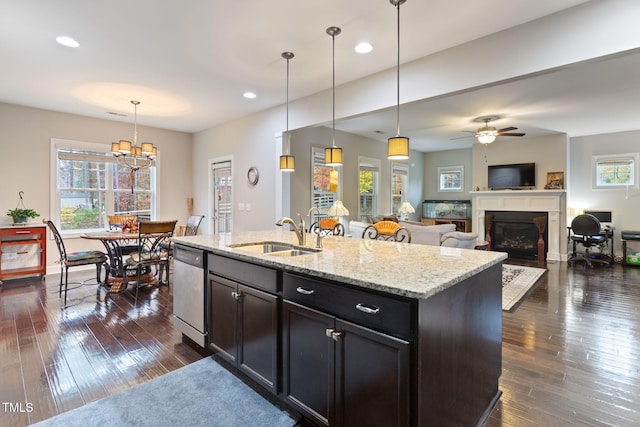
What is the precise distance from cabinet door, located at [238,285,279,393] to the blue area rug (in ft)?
0.52

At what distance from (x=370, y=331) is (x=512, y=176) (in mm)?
7646

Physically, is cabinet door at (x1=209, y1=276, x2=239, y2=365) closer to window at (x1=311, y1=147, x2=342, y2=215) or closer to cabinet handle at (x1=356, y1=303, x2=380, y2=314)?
cabinet handle at (x1=356, y1=303, x2=380, y2=314)

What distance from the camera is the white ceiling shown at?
8.41 ft

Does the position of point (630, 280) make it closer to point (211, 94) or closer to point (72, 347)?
point (211, 94)

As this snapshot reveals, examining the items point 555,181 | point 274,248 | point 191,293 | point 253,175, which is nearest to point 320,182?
point 253,175

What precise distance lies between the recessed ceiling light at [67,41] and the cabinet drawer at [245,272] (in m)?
2.63

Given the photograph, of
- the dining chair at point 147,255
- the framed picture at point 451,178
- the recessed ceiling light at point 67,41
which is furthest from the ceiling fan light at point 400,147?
the framed picture at point 451,178

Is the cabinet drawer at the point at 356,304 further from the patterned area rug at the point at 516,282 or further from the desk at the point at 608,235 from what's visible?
the desk at the point at 608,235

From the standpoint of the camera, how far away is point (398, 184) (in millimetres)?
8750

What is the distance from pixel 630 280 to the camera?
5035 millimetres

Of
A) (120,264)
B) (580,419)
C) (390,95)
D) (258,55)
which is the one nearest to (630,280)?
(580,419)

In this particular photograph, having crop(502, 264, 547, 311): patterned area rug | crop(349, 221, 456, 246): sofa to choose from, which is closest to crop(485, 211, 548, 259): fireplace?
crop(502, 264, 547, 311): patterned area rug

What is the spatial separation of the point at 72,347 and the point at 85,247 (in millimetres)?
3785

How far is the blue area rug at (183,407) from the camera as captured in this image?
5.95ft
